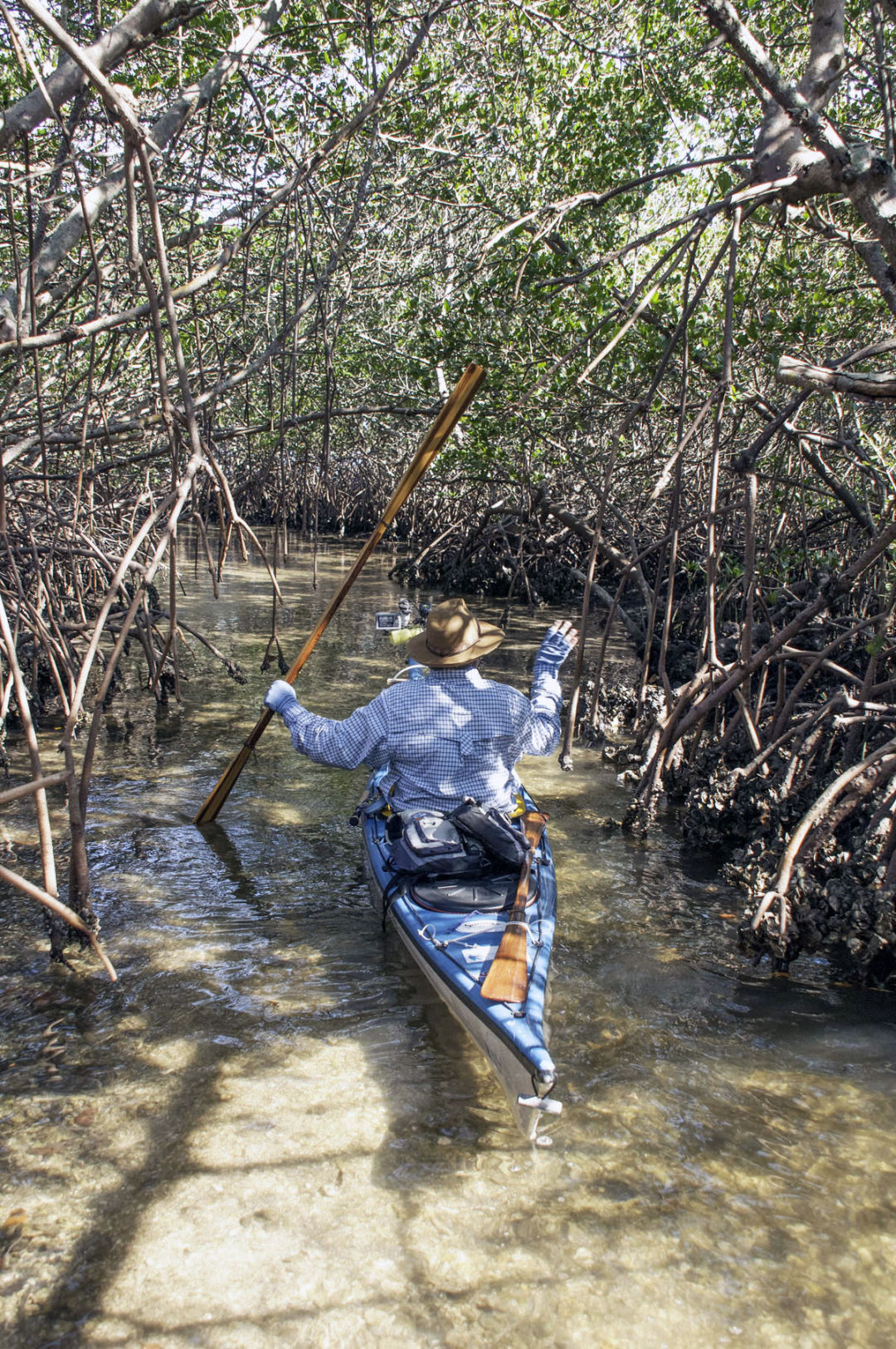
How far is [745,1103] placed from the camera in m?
3.02

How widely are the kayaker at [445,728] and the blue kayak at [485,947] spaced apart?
353mm

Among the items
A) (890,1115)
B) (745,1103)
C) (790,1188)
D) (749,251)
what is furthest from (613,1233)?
(749,251)

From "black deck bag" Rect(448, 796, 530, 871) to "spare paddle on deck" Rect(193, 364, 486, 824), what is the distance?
1.29 m

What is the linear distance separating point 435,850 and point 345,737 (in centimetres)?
62

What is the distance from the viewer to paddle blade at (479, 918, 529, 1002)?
2.84 meters

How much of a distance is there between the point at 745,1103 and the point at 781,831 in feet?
4.90

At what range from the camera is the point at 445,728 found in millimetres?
3730

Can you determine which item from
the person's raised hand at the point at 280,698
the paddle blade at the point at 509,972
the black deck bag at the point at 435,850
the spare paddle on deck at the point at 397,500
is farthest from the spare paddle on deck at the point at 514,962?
the spare paddle on deck at the point at 397,500

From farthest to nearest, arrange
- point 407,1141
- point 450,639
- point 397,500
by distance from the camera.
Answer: point 397,500 < point 450,639 < point 407,1141

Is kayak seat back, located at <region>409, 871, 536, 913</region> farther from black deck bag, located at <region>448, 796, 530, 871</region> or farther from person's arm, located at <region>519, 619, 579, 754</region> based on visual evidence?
person's arm, located at <region>519, 619, 579, 754</region>

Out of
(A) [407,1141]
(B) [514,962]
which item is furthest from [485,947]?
(A) [407,1141]

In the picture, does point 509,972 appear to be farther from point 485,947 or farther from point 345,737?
point 345,737

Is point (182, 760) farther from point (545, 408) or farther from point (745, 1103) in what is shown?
point (745, 1103)

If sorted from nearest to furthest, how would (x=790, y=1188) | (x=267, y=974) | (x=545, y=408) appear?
(x=790, y=1188)
(x=267, y=974)
(x=545, y=408)
